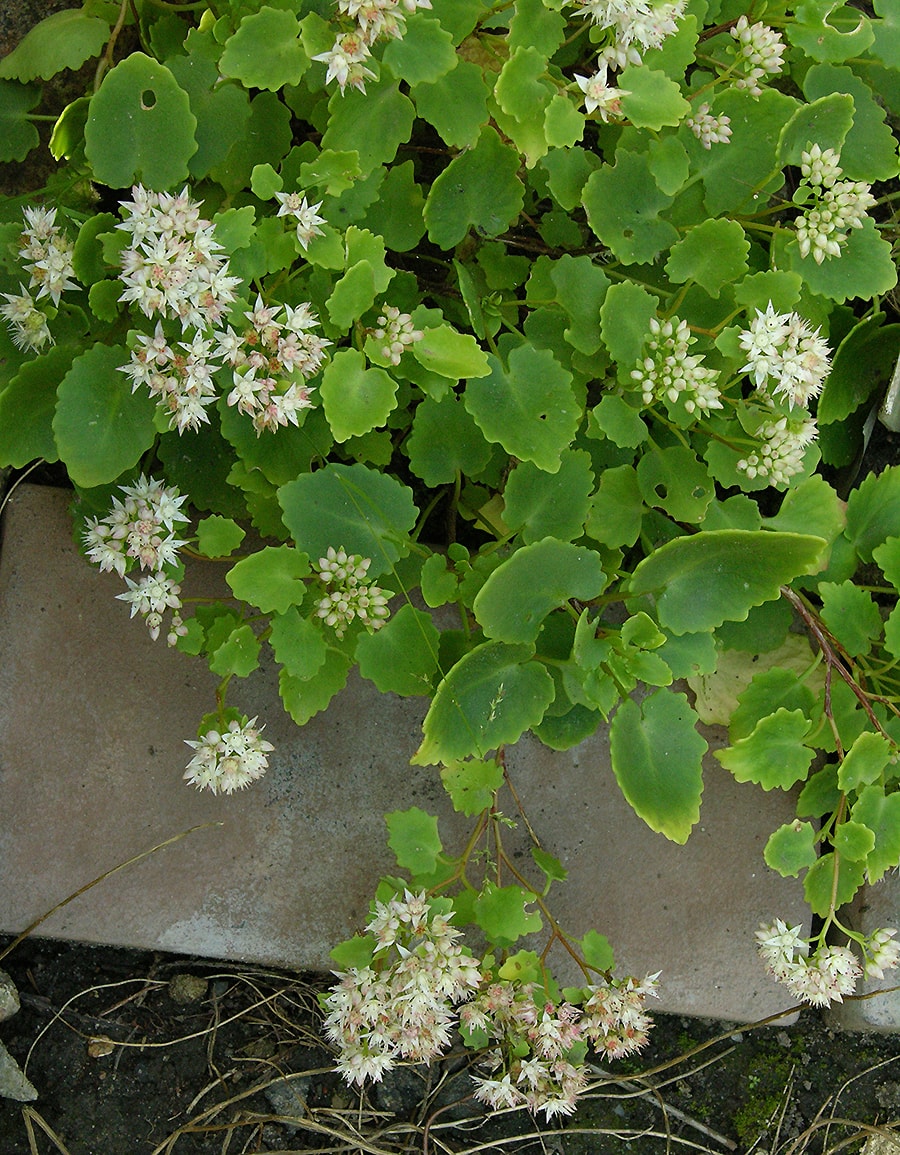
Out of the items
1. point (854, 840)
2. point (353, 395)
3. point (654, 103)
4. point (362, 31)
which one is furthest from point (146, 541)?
point (854, 840)

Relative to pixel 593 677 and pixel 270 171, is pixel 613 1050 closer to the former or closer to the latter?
pixel 593 677

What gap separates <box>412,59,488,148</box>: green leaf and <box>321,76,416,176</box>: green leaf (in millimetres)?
31

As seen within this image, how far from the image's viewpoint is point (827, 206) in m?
1.54

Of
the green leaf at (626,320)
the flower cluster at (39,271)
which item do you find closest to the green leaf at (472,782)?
the green leaf at (626,320)

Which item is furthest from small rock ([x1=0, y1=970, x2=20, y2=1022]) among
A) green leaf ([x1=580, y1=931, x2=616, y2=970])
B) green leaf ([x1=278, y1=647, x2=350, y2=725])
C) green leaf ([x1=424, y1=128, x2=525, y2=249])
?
green leaf ([x1=424, y1=128, x2=525, y2=249])

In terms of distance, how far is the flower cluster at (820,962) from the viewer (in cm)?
150

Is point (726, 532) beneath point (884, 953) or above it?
above

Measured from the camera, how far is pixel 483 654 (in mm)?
1476

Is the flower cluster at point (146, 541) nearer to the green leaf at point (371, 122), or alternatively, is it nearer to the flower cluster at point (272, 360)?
the flower cluster at point (272, 360)

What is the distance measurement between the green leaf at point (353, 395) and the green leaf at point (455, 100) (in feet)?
1.15

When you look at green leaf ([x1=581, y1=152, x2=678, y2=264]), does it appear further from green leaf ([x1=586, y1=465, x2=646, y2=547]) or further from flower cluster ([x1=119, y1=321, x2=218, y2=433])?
flower cluster ([x1=119, y1=321, x2=218, y2=433])

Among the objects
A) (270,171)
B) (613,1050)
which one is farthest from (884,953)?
(270,171)

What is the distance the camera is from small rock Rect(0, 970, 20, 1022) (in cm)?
183

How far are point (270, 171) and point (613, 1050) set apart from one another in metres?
1.30
